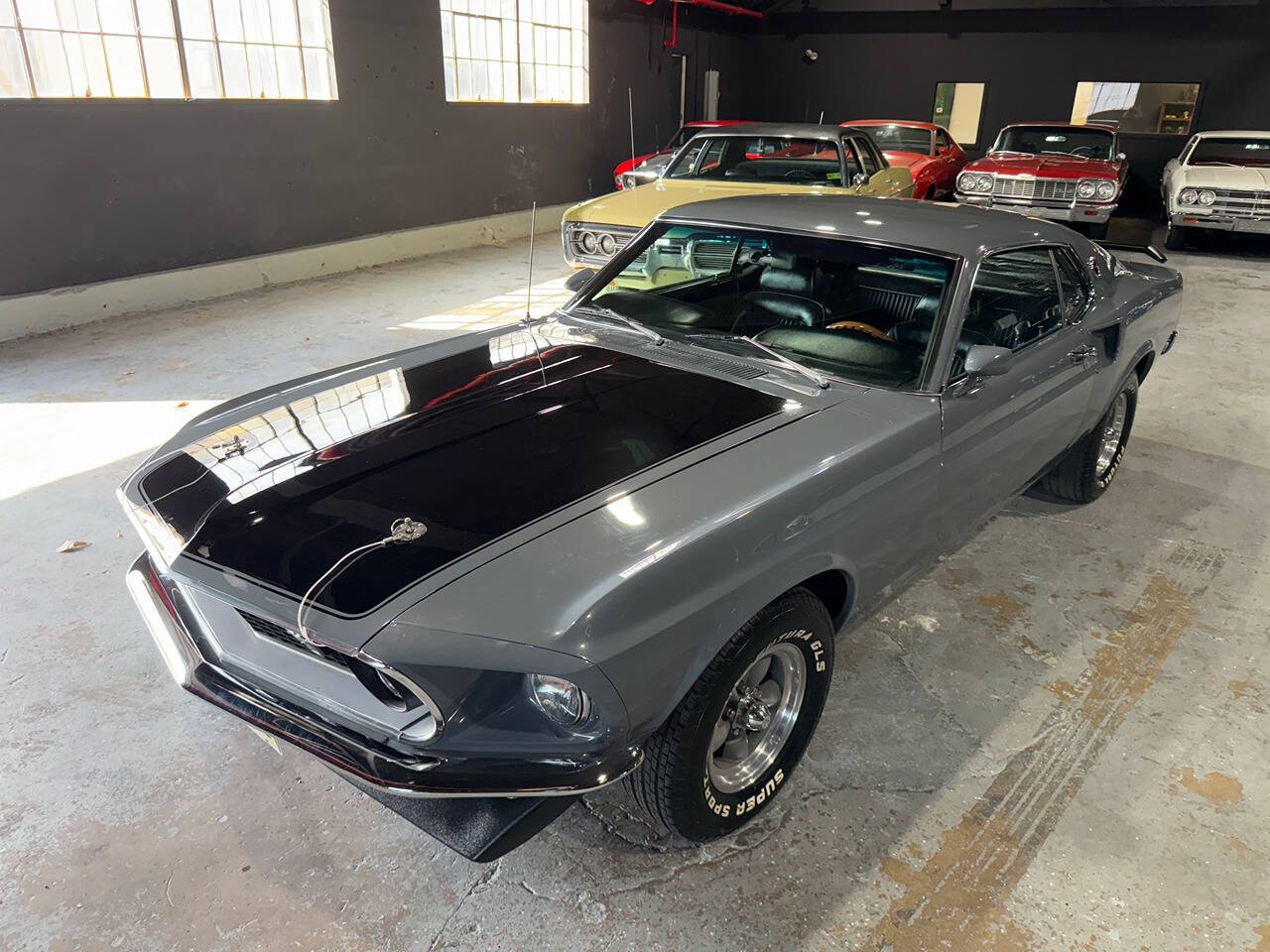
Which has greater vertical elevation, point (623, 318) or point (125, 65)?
point (125, 65)

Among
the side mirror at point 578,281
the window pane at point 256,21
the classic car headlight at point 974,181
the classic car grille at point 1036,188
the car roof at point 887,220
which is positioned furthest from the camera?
the classic car headlight at point 974,181

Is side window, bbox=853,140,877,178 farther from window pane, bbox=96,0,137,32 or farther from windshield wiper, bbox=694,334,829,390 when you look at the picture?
window pane, bbox=96,0,137,32

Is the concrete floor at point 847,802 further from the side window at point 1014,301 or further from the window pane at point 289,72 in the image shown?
the window pane at point 289,72

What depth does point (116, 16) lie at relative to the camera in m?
7.41

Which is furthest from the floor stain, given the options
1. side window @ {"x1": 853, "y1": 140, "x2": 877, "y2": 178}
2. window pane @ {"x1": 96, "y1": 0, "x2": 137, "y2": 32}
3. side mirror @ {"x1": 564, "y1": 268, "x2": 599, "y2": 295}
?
window pane @ {"x1": 96, "y1": 0, "x2": 137, "y2": 32}

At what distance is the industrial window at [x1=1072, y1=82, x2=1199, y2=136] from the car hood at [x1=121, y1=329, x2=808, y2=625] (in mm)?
16193

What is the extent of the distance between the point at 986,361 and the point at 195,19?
331 inches

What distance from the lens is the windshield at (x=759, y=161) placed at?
7203 millimetres

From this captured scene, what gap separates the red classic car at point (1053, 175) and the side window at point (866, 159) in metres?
4.03

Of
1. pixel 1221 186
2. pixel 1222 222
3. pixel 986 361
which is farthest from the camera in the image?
pixel 1222 222

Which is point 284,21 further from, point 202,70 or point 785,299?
point 785,299

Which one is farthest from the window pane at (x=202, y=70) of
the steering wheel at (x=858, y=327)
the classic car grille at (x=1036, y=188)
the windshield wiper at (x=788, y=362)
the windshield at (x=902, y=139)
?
the classic car grille at (x=1036, y=188)

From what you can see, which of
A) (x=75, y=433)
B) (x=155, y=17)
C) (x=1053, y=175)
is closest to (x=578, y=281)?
(x=75, y=433)

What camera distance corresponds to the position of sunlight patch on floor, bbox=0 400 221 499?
4418mm
